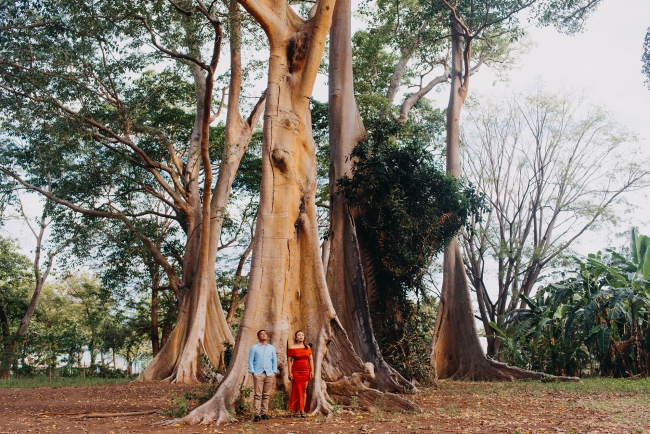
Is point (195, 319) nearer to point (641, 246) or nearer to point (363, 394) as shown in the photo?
point (363, 394)

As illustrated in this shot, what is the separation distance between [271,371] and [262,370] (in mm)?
115

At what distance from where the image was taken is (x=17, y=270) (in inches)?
956

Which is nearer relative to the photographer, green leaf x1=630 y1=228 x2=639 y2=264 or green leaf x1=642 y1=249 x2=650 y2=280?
green leaf x1=642 y1=249 x2=650 y2=280

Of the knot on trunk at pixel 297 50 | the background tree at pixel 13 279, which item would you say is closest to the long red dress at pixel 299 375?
the knot on trunk at pixel 297 50

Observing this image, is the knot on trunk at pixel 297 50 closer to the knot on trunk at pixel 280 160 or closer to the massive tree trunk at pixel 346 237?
the knot on trunk at pixel 280 160

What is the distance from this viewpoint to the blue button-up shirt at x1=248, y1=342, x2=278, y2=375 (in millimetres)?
7309

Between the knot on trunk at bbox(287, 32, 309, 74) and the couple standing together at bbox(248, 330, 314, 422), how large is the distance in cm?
442

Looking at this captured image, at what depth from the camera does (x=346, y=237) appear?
11586 millimetres

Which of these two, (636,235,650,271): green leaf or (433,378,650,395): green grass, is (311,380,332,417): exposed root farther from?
(636,235,650,271): green leaf

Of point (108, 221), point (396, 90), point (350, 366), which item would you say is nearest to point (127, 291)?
point (108, 221)

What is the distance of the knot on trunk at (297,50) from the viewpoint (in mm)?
9398

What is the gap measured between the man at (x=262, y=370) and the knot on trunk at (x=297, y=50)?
4425 mm

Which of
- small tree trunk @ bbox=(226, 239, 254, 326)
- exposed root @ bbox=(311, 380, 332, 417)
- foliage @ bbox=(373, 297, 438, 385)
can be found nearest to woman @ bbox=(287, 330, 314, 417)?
exposed root @ bbox=(311, 380, 332, 417)

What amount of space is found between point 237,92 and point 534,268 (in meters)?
11.8
